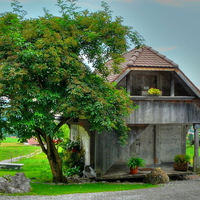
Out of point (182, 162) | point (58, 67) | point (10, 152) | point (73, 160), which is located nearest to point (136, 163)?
point (182, 162)

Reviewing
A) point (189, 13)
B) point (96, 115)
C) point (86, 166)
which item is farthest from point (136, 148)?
point (189, 13)

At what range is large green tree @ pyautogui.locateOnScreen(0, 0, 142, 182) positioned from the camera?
11.7 meters

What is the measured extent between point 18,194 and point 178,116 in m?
9.54

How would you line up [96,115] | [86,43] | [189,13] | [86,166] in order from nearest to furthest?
[96,115] → [86,43] → [86,166] → [189,13]

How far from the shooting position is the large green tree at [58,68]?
38.5 feet

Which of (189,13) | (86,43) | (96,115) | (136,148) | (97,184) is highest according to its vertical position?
(189,13)

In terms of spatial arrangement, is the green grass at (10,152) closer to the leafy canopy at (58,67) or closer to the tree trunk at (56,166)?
the tree trunk at (56,166)

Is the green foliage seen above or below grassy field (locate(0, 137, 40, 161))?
above

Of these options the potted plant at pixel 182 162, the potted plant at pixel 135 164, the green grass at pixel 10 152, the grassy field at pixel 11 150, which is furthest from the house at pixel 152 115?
the grassy field at pixel 11 150

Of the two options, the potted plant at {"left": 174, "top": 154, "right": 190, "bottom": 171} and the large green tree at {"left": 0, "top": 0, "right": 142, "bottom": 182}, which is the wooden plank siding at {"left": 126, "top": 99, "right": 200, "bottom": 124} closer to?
the potted plant at {"left": 174, "top": 154, "right": 190, "bottom": 171}

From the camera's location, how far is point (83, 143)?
19969 mm

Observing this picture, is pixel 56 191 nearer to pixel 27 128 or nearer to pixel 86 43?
pixel 27 128

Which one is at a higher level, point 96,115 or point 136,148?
point 96,115

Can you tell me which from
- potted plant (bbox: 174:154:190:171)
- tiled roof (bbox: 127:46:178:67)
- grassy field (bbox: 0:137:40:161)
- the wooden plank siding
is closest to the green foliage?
the wooden plank siding
